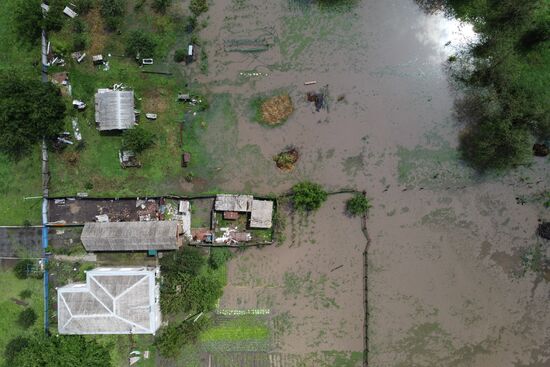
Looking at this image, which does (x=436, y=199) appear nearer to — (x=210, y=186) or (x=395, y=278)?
(x=395, y=278)

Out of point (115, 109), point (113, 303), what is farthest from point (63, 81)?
point (113, 303)

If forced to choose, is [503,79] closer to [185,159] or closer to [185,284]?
[185,159]

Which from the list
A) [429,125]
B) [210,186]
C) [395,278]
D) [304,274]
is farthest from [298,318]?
[429,125]

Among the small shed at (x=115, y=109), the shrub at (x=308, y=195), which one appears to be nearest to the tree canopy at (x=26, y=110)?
the small shed at (x=115, y=109)

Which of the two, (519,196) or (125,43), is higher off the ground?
(125,43)

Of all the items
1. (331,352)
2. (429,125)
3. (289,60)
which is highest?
(289,60)

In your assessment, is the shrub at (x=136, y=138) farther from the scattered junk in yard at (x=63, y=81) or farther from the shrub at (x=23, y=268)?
the shrub at (x=23, y=268)

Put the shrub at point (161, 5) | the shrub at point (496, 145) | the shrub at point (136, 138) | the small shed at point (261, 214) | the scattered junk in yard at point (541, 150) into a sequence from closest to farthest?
the shrub at point (496, 145)
the scattered junk in yard at point (541, 150)
the shrub at point (136, 138)
the small shed at point (261, 214)
the shrub at point (161, 5)
